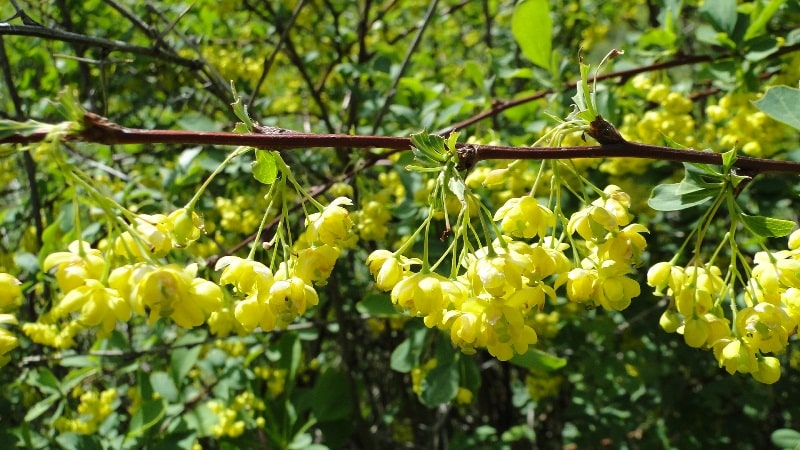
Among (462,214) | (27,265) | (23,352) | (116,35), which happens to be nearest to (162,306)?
(462,214)

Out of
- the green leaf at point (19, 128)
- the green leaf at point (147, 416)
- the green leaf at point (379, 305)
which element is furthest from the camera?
the green leaf at point (147, 416)

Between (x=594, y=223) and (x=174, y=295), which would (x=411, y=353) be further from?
(x=174, y=295)

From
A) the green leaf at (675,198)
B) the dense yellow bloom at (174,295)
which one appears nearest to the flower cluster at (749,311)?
the green leaf at (675,198)

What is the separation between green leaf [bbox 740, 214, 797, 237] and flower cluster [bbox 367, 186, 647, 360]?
0.79 ft

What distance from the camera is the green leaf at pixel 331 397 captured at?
291 cm

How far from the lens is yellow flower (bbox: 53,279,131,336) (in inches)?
41.3

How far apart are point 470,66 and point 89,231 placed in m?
1.66

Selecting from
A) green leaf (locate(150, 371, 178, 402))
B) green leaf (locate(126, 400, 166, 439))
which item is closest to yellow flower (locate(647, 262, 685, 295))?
green leaf (locate(126, 400, 166, 439))

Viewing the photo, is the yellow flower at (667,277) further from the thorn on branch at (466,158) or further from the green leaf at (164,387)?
the green leaf at (164,387)

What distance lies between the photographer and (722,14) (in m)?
2.25

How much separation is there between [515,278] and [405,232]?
152cm

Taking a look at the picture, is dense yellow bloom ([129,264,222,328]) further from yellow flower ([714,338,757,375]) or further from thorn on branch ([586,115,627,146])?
yellow flower ([714,338,757,375])

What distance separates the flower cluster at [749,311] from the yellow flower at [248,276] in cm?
81

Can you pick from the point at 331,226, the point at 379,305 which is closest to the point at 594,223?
the point at 331,226
